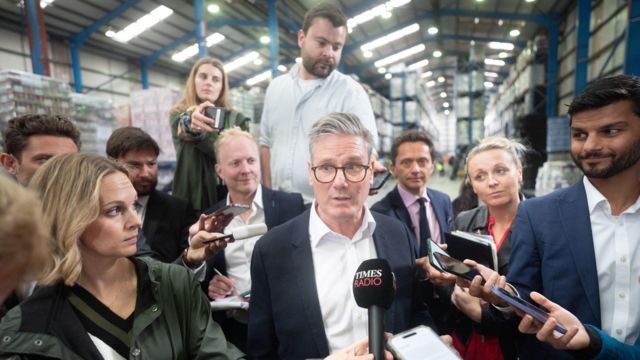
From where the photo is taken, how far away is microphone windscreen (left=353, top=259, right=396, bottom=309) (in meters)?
1.05

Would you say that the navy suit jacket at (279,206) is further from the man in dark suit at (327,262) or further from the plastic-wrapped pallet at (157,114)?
the plastic-wrapped pallet at (157,114)

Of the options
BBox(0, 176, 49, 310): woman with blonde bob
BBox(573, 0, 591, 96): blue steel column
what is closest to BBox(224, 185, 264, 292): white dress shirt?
BBox(0, 176, 49, 310): woman with blonde bob

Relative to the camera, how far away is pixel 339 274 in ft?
4.81

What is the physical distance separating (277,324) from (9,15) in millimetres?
13369

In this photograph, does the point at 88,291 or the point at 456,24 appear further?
the point at 456,24

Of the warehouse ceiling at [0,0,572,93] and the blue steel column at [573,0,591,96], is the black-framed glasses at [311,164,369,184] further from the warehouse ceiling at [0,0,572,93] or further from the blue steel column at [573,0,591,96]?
the blue steel column at [573,0,591,96]

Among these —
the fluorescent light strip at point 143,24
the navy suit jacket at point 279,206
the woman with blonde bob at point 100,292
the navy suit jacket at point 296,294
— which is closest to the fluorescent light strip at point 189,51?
the fluorescent light strip at point 143,24

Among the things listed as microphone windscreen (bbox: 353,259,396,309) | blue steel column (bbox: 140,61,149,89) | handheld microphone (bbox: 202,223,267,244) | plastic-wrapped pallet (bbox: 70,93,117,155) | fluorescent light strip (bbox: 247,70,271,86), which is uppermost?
fluorescent light strip (bbox: 247,70,271,86)

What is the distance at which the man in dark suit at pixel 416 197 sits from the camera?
8.05 feet

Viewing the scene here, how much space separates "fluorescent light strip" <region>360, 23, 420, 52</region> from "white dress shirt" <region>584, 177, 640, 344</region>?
567 inches

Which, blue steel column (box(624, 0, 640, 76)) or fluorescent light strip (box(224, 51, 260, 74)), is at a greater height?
fluorescent light strip (box(224, 51, 260, 74))

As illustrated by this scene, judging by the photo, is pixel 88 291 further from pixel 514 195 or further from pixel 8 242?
pixel 514 195

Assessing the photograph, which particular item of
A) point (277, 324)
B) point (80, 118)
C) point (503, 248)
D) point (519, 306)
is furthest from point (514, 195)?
point (80, 118)

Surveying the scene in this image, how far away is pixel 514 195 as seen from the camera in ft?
6.85
